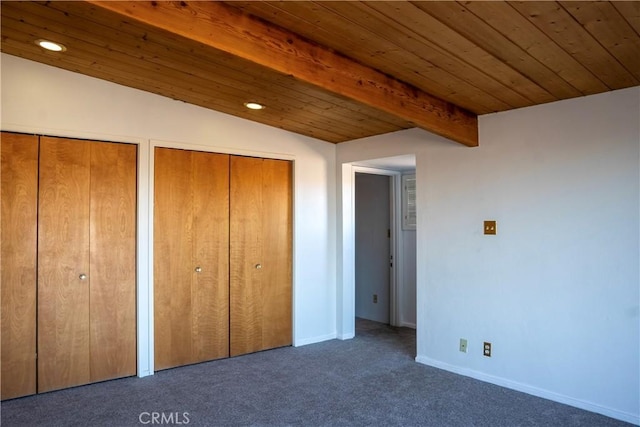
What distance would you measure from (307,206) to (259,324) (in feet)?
4.40

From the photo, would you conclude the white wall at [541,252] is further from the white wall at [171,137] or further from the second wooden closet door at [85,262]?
the second wooden closet door at [85,262]

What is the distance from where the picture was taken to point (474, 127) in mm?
3635

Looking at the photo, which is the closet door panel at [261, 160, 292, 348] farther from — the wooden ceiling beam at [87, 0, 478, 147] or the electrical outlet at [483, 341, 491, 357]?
the electrical outlet at [483, 341, 491, 357]

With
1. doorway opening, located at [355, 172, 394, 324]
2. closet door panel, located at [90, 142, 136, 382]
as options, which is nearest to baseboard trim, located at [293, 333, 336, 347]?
doorway opening, located at [355, 172, 394, 324]

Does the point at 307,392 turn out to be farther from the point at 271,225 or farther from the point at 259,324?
the point at 271,225

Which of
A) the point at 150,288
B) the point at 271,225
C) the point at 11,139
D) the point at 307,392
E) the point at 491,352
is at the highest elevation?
the point at 11,139

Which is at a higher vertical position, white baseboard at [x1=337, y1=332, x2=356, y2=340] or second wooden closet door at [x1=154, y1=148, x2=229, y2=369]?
second wooden closet door at [x1=154, y1=148, x2=229, y2=369]

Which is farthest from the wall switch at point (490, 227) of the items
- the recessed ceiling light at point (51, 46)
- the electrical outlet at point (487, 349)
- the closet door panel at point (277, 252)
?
the recessed ceiling light at point (51, 46)

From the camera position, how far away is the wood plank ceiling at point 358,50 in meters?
2.03

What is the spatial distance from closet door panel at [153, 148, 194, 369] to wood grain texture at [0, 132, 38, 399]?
0.89 meters

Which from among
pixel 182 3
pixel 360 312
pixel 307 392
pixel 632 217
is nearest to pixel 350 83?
pixel 182 3

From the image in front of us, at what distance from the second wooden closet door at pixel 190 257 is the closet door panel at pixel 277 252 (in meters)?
0.44

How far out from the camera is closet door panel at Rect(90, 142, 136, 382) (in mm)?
3490

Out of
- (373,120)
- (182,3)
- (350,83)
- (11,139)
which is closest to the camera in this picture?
(182,3)
